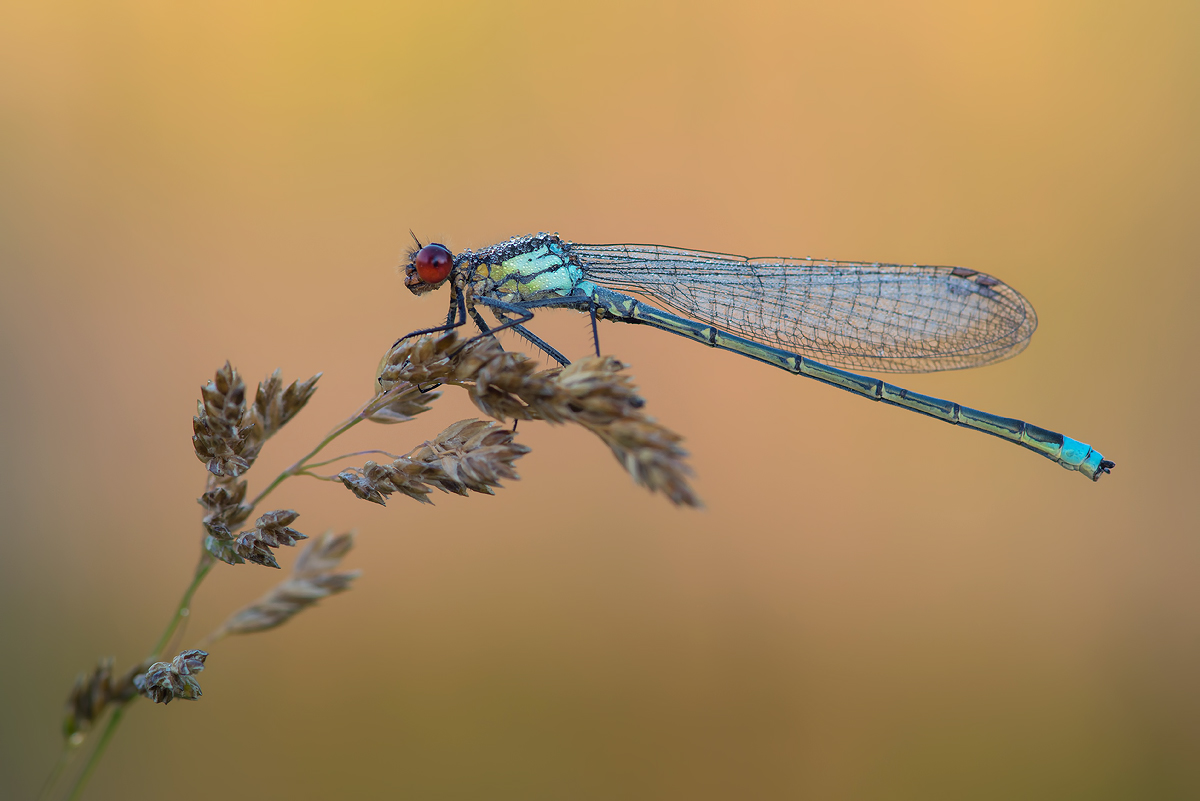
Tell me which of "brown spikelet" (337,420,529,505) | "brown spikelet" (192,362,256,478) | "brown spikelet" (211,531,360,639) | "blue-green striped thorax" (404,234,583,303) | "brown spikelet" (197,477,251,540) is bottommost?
"brown spikelet" (211,531,360,639)

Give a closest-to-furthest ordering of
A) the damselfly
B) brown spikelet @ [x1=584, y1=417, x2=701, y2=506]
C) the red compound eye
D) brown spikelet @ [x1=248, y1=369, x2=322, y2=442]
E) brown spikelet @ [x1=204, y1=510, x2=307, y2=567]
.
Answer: brown spikelet @ [x1=584, y1=417, x2=701, y2=506] → brown spikelet @ [x1=204, y1=510, x2=307, y2=567] → brown spikelet @ [x1=248, y1=369, x2=322, y2=442] → the red compound eye → the damselfly

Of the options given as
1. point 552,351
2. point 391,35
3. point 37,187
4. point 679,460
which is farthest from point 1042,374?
point 37,187

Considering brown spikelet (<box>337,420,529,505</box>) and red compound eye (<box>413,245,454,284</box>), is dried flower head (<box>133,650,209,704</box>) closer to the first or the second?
brown spikelet (<box>337,420,529,505</box>)

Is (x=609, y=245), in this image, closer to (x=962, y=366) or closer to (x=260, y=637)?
(x=962, y=366)

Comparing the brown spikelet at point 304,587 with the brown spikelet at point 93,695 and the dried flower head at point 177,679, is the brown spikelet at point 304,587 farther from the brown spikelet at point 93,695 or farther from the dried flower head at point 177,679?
the brown spikelet at point 93,695

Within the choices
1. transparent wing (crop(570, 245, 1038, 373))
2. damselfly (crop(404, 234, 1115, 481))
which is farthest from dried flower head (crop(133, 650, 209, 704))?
transparent wing (crop(570, 245, 1038, 373))

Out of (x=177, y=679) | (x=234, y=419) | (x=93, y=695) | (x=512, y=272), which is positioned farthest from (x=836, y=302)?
(x=93, y=695)
